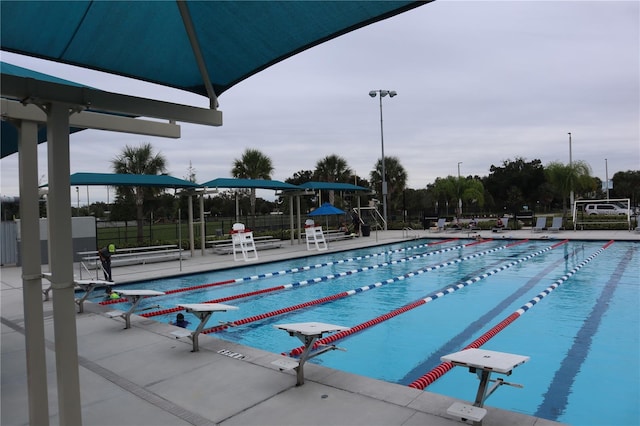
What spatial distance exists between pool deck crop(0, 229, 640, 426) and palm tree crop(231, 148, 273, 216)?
79.4 feet

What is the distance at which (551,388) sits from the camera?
5062 mm

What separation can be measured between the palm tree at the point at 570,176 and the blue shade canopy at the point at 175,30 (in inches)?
1121

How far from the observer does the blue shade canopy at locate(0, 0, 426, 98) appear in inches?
116

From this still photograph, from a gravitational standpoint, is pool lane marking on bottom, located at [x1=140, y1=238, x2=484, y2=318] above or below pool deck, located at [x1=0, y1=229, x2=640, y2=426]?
below

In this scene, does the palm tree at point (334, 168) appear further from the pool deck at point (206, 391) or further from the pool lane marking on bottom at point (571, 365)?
the pool deck at point (206, 391)

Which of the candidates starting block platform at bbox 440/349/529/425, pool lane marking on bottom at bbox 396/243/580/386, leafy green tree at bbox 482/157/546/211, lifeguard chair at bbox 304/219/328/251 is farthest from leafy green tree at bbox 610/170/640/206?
starting block platform at bbox 440/349/529/425

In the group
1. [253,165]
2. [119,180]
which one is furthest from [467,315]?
[253,165]

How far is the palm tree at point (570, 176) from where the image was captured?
91.0ft

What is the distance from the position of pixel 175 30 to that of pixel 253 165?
26.8 metres

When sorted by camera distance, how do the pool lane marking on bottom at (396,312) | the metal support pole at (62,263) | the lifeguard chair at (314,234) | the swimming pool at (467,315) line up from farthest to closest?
the lifeguard chair at (314,234) < the pool lane marking on bottom at (396,312) < the swimming pool at (467,315) < the metal support pole at (62,263)

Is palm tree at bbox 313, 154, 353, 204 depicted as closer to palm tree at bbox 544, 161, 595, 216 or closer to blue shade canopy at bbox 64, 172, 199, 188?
palm tree at bbox 544, 161, 595, 216

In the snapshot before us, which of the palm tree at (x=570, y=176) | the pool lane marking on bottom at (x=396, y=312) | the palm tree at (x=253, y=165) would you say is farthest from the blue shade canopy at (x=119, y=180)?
the palm tree at (x=570, y=176)

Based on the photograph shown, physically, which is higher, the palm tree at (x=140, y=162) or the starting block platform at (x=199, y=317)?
the palm tree at (x=140, y=162)

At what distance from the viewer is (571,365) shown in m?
5.70
